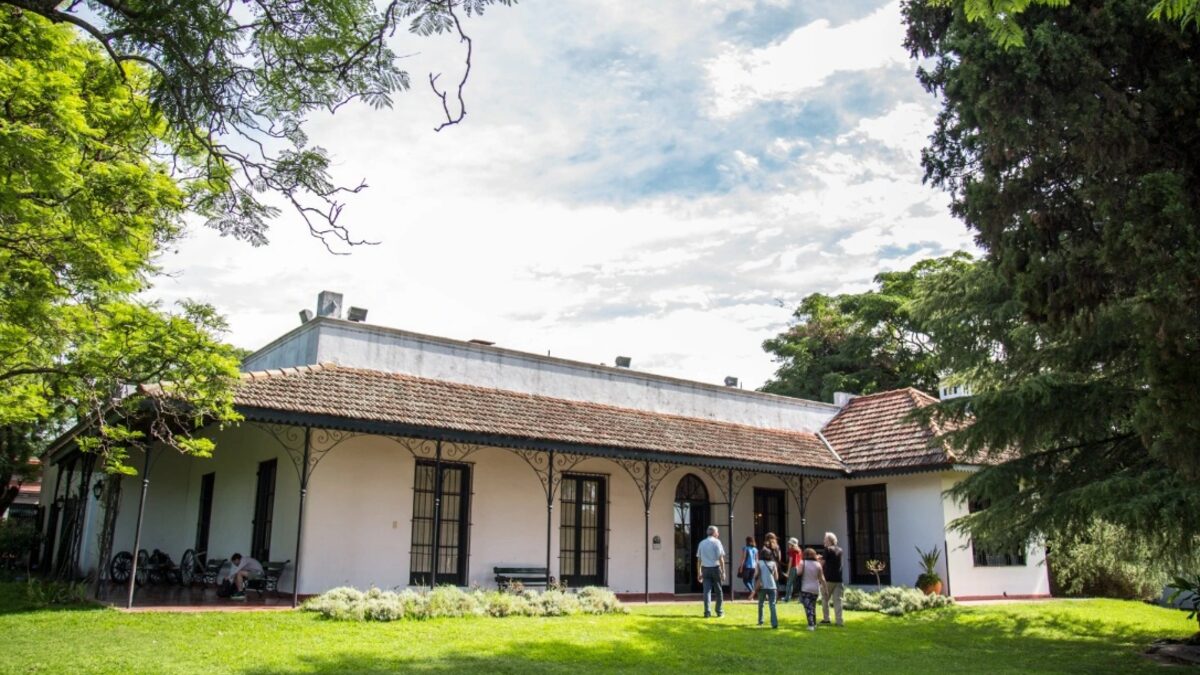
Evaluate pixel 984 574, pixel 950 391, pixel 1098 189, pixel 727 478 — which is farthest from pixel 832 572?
pixel 950 391

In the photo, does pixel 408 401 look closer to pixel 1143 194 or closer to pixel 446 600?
pixel 446 600

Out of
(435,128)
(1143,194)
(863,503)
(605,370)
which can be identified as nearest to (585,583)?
(605,370)

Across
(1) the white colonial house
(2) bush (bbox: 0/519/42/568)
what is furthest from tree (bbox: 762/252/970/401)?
(2) bush (bbox: 0/519/42/568)

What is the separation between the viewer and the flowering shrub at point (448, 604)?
11.5 metres

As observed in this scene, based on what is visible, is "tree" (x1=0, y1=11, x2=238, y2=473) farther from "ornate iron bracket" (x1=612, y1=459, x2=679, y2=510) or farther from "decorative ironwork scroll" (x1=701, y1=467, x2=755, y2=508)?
"decorative ironwork scroll" (x1=701, y1=467, x2=755, y2=508)

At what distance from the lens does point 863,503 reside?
2075cm

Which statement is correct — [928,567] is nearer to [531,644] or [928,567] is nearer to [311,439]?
[531,644]

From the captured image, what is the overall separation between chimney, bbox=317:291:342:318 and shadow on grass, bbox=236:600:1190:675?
304 inches

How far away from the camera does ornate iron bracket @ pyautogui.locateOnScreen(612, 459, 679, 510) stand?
18.0 meters

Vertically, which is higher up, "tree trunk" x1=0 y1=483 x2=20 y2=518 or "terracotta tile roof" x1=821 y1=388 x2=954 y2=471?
"terracotta tile roof" x1=821 y1=388 x2=954 y2=471

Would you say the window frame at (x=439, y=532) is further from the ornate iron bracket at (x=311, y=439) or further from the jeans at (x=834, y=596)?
the jeans at (x=834, y=596)

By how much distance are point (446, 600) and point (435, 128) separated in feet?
28.6

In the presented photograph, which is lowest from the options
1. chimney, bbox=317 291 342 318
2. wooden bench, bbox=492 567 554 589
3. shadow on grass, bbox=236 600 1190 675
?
shadow on grass, bbox=236 600 1190 675

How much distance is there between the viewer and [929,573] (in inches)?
714
